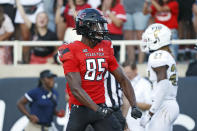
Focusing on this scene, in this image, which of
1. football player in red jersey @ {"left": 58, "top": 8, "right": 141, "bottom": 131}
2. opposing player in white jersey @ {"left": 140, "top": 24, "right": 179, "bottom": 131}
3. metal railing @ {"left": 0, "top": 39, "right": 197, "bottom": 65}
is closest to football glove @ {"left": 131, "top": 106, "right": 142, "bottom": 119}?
football player in red jersey @ {"left": 58, "top": 8, "right": 141, "bottom": 131}

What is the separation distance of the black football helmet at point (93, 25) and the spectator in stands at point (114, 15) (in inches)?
181

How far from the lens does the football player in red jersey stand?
21.4 feet

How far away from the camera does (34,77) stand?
11.2 metres

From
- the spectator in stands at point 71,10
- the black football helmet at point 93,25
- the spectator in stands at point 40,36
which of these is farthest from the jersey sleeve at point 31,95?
the black football helmet at point 93,25

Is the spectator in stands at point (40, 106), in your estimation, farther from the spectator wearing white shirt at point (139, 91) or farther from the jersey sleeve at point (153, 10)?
the jersey sleeve at point (153, 10)

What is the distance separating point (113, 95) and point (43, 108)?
2813 mm

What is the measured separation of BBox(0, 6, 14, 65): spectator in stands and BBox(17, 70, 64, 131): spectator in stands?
207cm

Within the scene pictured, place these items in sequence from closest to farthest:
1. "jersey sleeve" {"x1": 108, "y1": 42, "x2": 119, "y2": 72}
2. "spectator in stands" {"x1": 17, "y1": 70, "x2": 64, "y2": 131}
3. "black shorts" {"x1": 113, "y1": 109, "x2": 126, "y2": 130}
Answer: "jersey sleeve" {"x1": 108, "y1": 42, "x2": 119, "y2": 72} < "black shorts" {"x1": 113, "y1": 109, "x2": 126, "y2": 130} < "spectator in stands" {"x1": 17, "y1": 70, "x2": 64, "y2": 131}

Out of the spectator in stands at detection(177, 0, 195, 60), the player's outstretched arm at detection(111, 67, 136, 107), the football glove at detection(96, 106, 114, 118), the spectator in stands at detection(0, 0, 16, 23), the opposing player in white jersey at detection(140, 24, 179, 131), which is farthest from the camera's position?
the spectator in stands at detection(0, 0, 16, 23)

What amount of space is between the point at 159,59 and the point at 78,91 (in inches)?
66.7

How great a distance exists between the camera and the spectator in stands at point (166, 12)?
36.8 feet

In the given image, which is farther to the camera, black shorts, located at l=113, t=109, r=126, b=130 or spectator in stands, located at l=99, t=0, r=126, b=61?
spectator in stands, located at l=99, t=0, r=126, b=61

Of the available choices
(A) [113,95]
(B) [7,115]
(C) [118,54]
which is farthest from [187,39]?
(A) [113,95]

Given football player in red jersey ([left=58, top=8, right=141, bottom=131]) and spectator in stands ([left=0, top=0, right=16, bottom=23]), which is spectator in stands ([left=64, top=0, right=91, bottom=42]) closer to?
spectator in stands ([left=0, top=0, right=16, bottom=23])
